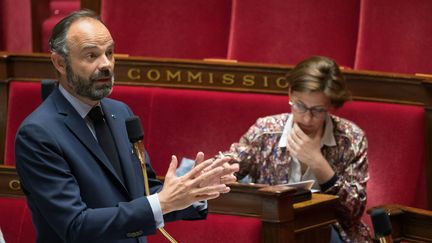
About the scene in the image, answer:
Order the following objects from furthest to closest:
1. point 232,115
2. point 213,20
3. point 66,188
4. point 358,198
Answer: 1. point 213,20
2. point 232,115
3. point 358,198
4. point 66,188

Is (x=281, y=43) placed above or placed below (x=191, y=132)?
above

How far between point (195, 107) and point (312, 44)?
163 millimetres

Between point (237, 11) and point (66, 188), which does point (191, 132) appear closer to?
point (237, 11)

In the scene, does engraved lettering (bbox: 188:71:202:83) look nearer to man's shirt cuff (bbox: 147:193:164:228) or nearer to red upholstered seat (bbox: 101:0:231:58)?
red upholstered seat (bbox: 101:0:231:58)

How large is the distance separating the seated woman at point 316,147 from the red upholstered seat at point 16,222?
22 cm

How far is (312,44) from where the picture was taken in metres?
1.11

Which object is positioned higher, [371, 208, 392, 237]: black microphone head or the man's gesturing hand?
[371, 208, 392, 237]: black microphone head

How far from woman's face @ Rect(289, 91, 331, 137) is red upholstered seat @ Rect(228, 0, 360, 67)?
20 centimetres

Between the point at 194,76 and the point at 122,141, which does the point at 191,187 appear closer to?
the point at 122,141

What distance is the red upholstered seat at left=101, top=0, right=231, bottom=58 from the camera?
117 centimetres

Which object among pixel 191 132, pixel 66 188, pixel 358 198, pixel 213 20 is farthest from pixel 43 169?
pixel 213 20

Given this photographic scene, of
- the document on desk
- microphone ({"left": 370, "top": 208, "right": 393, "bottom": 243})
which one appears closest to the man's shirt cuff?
microphone ({"left": 370, "top": 208, "right": 393, "bottom": 243})

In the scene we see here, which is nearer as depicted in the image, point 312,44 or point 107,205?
point 107,205

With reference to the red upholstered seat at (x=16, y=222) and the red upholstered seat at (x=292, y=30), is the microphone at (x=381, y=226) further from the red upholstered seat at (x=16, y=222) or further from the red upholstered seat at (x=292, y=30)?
the red upholstered seat at (x=292, y=30)
